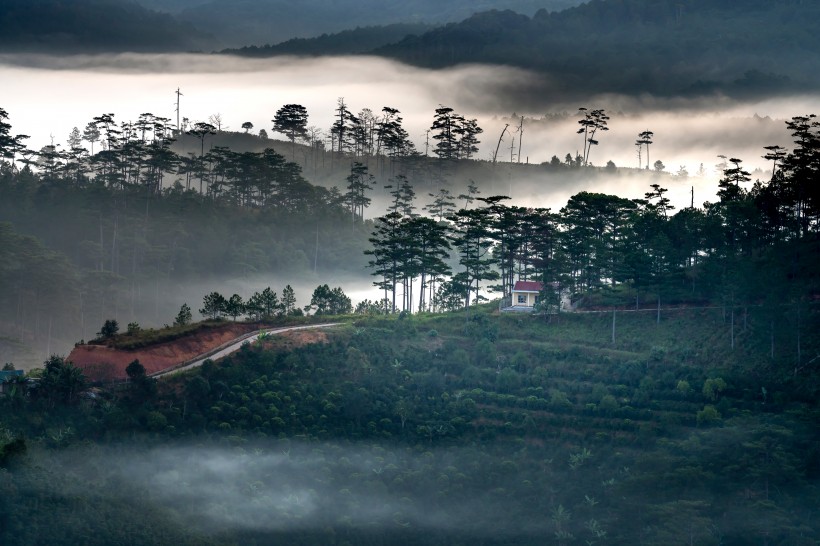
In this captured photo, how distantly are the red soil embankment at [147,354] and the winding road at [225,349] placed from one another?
509 millimetres

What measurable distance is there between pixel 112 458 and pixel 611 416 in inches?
1189

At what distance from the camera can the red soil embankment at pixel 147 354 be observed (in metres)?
79.6

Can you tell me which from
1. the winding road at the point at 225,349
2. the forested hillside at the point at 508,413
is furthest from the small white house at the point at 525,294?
the winding road at the point at 225,349

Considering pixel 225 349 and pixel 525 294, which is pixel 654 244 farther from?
pixel 225 349

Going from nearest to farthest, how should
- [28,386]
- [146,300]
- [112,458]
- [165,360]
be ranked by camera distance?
1. [112,458]
2. [28,386]
3. [165,360]
4. [146,300]

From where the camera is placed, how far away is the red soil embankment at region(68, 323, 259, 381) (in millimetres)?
79562

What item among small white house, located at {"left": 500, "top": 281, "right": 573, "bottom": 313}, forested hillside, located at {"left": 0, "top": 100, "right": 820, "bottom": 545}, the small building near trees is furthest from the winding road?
small white house, located at {"left": 500, "top": 281, "right": 573, "bottom": 313}

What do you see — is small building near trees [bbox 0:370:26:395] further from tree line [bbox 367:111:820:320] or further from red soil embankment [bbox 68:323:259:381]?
tree line [bbox 367:111:820:320]

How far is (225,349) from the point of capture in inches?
3337

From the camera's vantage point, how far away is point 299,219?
13462cm

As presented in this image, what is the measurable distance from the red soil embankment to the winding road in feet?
1.67

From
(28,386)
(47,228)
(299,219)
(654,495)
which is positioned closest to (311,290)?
(299,219)

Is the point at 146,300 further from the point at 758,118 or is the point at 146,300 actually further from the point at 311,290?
the point at 758,118

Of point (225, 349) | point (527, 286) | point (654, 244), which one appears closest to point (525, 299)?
point (527, 286)
